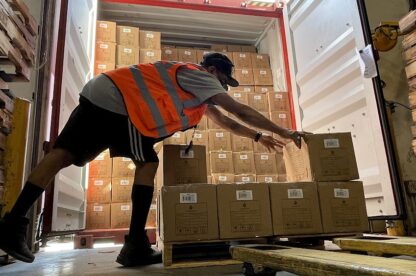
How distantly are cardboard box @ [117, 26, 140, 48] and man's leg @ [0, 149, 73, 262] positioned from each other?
314cm

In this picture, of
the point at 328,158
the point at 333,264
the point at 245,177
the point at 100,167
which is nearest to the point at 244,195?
the point at 328,158

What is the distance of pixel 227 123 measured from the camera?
2707 mm

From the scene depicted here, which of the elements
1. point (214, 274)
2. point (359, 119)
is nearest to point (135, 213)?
point (214, 274)

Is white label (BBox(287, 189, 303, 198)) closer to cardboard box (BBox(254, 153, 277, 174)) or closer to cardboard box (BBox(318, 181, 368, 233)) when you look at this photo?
cardboard box (BBox(318, 181, 368, 233))

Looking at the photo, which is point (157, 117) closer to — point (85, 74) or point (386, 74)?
point (386, 74)

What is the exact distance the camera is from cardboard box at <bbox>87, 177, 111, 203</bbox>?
4062 millimetres

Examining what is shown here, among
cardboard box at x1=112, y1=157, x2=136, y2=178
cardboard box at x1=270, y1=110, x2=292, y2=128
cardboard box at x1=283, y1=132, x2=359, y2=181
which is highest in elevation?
cardboard box at x1=270, y1=110, x2=292, y2=128

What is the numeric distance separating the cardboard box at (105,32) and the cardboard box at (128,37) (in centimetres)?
11

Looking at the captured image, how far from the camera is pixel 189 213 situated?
6.76 feet

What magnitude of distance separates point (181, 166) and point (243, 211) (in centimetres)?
51

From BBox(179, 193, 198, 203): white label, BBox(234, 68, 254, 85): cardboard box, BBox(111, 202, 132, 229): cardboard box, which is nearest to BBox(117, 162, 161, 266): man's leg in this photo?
BBox(179, 193, 198, 203): white label

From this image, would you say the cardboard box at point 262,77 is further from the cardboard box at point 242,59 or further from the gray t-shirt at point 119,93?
the gray t-shirt at point 119,93

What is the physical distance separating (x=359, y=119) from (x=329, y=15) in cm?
100

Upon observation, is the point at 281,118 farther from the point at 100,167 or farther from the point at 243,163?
the point at 100,167
